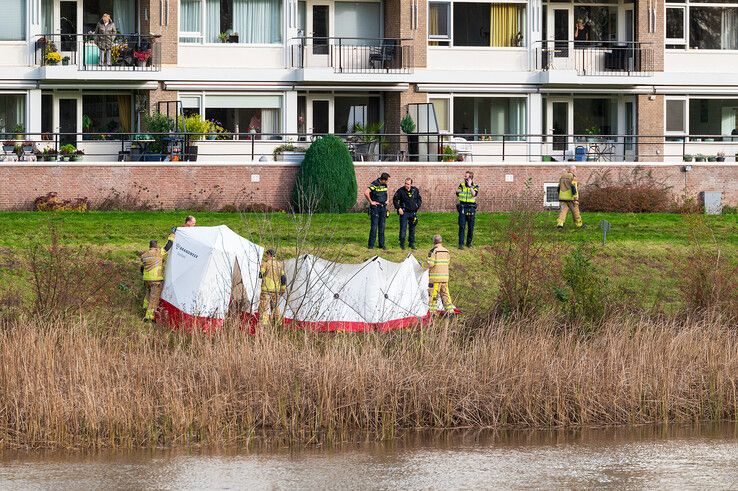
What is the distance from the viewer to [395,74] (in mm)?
41031

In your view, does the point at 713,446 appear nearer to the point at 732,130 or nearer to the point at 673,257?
the point at 673,257

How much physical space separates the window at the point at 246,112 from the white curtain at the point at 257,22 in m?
1.60

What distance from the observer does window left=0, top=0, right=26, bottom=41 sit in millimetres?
39688

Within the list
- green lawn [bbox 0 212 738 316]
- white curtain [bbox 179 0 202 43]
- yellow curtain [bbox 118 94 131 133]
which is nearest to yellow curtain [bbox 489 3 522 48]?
white curtain [bbox 179 0 202 43]

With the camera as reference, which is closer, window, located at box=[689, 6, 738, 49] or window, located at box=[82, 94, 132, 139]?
window, located at box=[82, 94, 132, 139]

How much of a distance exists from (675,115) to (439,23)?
24.7 feet

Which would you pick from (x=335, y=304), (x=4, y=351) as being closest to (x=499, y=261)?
(x=335, y=304)

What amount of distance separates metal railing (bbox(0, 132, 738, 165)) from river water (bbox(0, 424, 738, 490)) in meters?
19.8

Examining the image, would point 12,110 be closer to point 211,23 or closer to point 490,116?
point 211,23

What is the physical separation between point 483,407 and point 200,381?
3589 mm

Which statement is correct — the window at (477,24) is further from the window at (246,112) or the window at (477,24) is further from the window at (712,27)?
the window at (712,27)

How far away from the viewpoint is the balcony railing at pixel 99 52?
129 ft

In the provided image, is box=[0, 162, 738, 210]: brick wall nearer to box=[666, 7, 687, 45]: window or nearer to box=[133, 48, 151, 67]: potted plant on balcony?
box=[133, 48, 151, 67]: potted plant on balcony

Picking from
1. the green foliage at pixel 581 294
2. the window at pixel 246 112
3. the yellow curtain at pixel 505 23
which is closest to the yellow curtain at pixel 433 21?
the yellow curtain at pixel 505 23
